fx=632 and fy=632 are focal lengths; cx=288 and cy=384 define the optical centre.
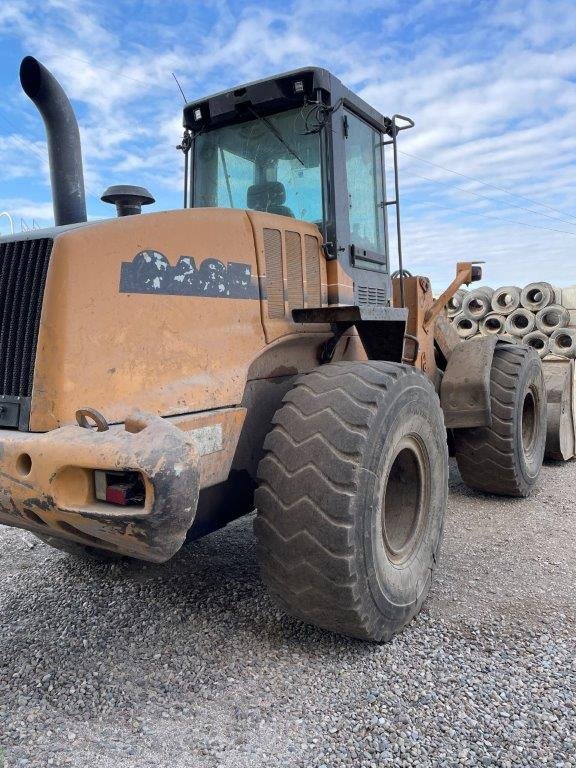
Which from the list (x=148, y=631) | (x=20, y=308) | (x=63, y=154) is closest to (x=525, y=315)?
(x=63, y=154)

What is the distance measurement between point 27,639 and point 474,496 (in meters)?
3.89

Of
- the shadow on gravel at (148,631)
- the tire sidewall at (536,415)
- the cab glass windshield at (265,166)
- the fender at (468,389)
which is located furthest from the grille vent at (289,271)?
the tire sidewall at (536,415)

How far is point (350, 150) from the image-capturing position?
12.8ft

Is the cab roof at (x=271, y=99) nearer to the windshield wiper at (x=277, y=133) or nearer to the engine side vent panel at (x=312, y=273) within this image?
the windshield wiper at (x=277, y=133)

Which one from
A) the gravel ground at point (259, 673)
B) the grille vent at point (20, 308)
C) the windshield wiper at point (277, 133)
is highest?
the windshield wiper at point (277, 133)

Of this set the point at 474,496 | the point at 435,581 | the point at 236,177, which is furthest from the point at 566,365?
the point at 236,177

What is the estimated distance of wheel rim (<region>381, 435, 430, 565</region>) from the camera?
133 inches

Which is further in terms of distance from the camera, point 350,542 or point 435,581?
point 435,581

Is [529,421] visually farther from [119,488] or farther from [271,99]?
[119,488]

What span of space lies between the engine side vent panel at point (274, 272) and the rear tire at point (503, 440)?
2767mm

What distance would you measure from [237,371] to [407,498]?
50.9 inches

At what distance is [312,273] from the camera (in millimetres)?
3514

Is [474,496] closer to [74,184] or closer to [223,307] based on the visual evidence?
[223,307]

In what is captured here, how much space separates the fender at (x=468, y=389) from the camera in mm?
5074
